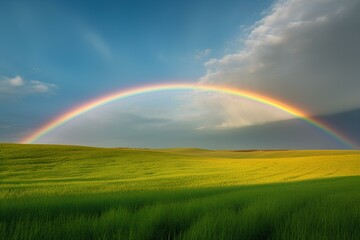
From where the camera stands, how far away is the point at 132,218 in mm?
3748

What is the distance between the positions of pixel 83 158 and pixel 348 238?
42.6m

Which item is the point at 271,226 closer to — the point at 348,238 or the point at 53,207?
the point at 348,238

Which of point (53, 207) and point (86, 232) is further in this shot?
point (53, 207)

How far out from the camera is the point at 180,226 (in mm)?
3678

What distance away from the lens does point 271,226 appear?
3730 millimetres

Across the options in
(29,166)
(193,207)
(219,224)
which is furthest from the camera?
(29,166)

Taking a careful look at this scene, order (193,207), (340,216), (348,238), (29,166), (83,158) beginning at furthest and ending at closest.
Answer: (83,158) → (29,166) → (193,207) → (340,216) → (348,238)

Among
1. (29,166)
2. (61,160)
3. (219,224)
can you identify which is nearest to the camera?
(219,224)

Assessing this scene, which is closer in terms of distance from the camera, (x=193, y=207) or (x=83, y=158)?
(x=193, y=207)

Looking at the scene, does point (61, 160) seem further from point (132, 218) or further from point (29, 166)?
point (132, 218)

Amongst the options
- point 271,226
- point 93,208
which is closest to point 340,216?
point 271,226

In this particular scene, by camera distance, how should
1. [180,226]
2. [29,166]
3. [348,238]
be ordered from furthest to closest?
[29,166]
[180,226]
[348,238]

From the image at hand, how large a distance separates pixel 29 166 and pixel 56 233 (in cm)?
3284

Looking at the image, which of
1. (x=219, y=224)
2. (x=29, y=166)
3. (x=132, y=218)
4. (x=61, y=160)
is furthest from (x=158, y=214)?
(x=61, y=160)
